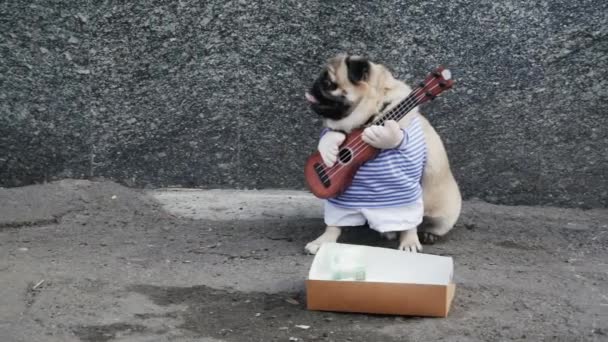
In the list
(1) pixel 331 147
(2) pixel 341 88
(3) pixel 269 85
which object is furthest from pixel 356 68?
(3) pixel 269 85

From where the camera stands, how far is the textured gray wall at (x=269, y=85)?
512 cm

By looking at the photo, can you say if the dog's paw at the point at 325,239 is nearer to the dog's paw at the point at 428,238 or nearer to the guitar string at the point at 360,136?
the guitar string at the point at 360,136

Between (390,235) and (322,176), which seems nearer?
(322,176)

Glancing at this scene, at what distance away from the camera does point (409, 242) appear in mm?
4422

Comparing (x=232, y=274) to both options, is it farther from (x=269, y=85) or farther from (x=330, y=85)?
(x=269, y=85)

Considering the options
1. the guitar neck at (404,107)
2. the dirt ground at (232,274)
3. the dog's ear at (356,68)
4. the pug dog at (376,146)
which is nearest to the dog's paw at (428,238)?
the dirt ground at (232,274)

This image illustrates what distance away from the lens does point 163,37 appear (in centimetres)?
519

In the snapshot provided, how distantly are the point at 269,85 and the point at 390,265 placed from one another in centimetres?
165

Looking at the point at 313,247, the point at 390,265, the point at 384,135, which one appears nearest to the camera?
the point at 390,265

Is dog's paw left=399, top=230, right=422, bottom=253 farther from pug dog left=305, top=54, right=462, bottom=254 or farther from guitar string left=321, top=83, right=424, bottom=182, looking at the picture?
guitar string left=321, top=83, right=424, bottom=182

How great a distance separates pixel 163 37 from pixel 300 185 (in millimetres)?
1095

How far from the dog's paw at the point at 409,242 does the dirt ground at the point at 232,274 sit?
0.15 metres

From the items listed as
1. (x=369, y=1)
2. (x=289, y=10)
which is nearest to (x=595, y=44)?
(x=369, y=1)

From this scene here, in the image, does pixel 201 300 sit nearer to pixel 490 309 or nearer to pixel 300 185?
pixel 490 309
